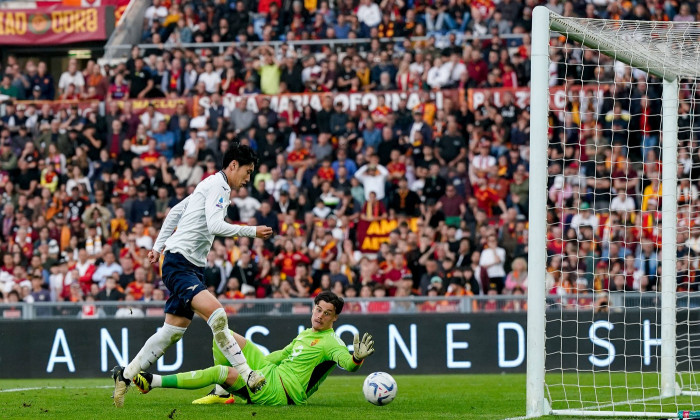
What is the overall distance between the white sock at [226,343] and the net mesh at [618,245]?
2982mm

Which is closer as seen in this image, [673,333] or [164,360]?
[673,333]

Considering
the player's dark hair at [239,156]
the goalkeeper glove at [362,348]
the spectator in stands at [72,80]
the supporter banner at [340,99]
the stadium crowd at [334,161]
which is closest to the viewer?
the goalkeeper glove at [362,348]

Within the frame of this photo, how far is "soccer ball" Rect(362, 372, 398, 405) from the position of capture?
10055mm

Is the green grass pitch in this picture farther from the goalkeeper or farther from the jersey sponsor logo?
the jersey sponsor logo

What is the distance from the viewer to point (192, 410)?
953cm

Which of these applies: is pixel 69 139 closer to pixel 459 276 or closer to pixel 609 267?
pixel 459 276

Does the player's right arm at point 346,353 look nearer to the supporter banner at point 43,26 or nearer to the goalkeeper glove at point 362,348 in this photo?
the goalkeeper glove at point 362,348

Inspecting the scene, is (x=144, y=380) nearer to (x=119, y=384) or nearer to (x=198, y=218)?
(x=119, y=384)

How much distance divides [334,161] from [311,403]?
9.97 metres

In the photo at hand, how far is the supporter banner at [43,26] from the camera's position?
25000 millimetres

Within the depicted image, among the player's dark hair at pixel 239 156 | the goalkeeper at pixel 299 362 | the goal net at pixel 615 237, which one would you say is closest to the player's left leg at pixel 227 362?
the goalkeeper at pixel 299 362

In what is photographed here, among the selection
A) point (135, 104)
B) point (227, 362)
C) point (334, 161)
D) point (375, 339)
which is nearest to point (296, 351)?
point (227, 362)

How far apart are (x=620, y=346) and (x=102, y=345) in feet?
22.7

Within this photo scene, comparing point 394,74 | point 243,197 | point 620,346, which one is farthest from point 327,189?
point 620,346
